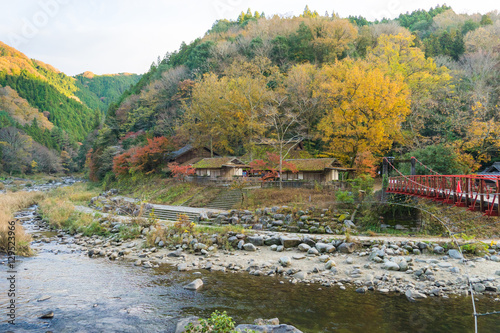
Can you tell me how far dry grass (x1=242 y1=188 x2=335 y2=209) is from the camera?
19.8m

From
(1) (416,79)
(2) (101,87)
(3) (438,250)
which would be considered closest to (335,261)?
(3) (438,250)

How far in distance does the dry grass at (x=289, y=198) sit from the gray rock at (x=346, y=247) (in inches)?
204

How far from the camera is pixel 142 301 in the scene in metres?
9.09

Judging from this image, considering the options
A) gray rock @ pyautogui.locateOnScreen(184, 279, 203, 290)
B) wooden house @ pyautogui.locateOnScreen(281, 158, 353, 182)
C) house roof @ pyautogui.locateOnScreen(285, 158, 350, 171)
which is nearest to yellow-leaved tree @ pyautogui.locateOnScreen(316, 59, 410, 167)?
wooden house @ pyautogui.locateOnScreen(281, 158, 353, 182)

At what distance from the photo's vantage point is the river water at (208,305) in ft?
25.1

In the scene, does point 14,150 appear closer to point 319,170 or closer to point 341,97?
point 319,170

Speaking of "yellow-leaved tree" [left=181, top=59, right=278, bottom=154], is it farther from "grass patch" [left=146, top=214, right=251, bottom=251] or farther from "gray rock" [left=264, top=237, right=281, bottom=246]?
"gray rock" [left=264, top=237, right=281, bottom=246]

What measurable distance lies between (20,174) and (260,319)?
74792mm

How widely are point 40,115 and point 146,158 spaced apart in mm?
88843

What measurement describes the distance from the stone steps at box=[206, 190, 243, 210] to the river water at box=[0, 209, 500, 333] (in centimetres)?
1204

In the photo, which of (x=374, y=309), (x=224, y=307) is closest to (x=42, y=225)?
(x=224, y=307)

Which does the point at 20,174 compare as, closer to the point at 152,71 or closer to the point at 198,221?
the point at 152,71

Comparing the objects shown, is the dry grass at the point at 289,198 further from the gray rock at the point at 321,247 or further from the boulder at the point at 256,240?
the gray rock at the point at 321,247

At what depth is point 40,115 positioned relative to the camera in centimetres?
10094
